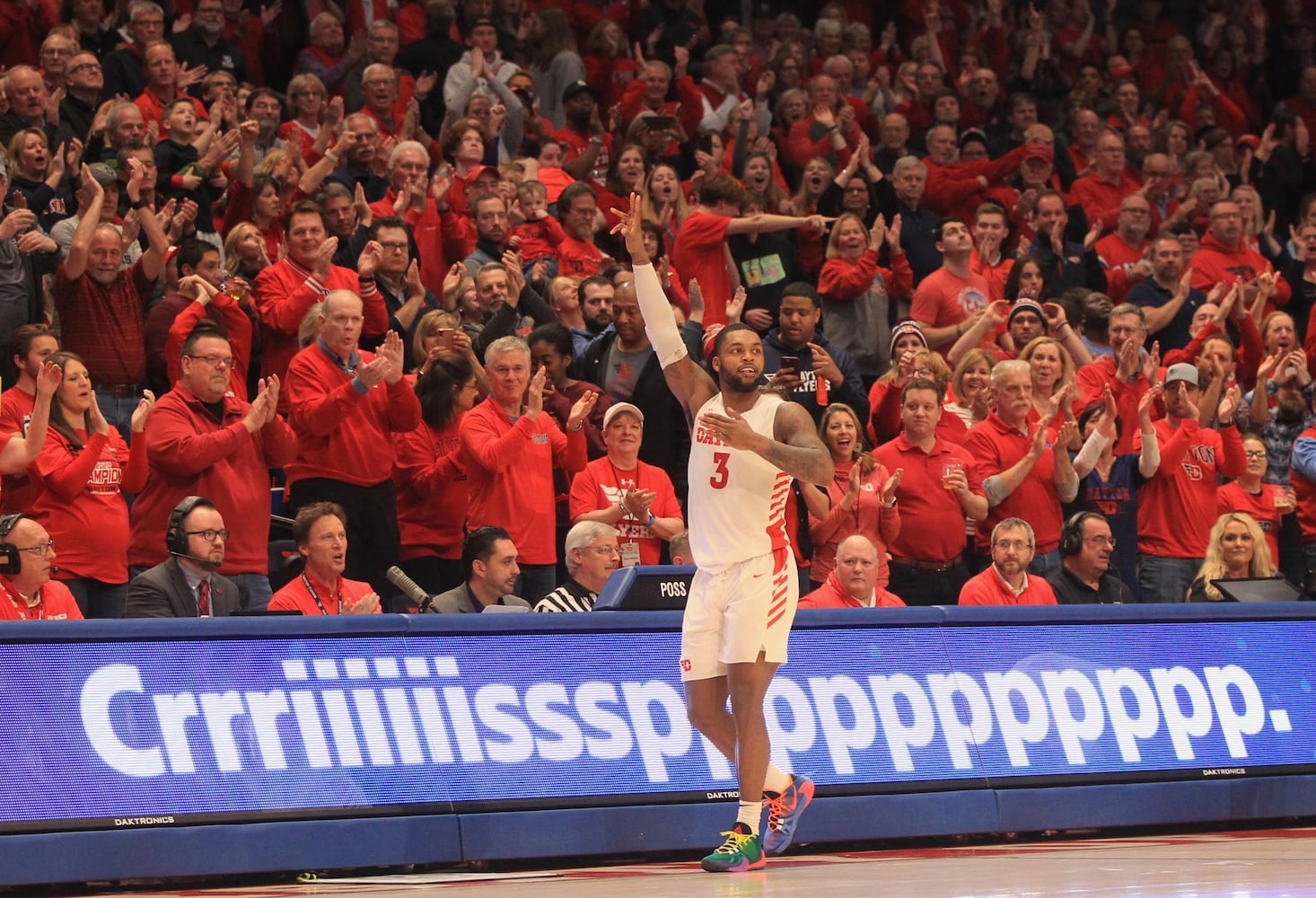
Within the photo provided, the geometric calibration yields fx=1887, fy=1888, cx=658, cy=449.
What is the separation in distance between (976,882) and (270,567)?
16.9ft

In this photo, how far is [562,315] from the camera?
13500 mm

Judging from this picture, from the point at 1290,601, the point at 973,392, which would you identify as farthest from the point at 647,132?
the point at 1290,601

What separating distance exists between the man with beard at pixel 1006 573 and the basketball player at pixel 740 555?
8.99 ft

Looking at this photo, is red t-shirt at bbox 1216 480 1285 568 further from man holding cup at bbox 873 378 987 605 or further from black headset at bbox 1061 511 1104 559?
man holding cup at bbox 873 378 987 605

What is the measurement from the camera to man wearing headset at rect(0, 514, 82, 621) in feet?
29.7

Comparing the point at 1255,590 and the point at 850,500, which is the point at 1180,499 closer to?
the point at 1255,590

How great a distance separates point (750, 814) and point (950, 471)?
14.6ft

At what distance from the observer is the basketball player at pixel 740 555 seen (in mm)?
8148

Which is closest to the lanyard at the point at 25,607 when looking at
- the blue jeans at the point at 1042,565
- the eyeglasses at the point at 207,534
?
the eyeglasses at the point at 207,534

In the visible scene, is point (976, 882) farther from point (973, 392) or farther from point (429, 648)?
point (973, 392)

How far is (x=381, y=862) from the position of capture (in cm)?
811

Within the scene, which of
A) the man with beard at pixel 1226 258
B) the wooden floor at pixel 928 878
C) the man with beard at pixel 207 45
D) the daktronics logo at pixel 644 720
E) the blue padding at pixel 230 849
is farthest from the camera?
the man with beard at pixel 1226 258

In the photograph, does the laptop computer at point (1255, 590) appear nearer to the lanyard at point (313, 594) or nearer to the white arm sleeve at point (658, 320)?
the white arm sleeve at point (658, 320)

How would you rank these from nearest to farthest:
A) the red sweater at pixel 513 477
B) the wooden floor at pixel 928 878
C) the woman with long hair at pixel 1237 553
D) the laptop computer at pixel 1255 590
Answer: the wooden floor at pixel 928 878 → the laptop computer at pixel 1255 590 → the red sweater at pixel 513 477 → the woman with long hair at pixel 1237 553
